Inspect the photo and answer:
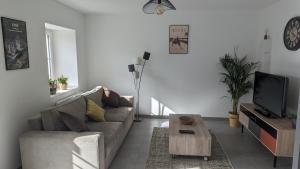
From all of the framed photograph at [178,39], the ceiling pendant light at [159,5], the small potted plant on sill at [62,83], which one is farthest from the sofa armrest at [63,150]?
the framed photograph at [178,39]

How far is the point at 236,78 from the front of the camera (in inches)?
176

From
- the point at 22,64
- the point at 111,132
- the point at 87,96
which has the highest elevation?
the point at 22,64

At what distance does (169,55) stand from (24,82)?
9.80ft

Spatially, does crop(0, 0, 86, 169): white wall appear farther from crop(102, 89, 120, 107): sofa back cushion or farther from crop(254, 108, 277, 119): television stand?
crop(254, 108, 277, 119): television stand

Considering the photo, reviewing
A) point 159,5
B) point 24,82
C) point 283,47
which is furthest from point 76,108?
point 283,47

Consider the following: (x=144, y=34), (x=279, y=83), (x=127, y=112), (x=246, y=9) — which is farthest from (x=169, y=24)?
(x=279, y=83)

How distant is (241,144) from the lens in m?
3.73

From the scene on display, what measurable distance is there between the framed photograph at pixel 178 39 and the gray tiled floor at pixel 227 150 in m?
1.71

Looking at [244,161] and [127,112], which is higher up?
[127,112]

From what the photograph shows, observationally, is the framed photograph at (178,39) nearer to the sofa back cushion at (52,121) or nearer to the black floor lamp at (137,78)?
the black floor lamp at (137,78)

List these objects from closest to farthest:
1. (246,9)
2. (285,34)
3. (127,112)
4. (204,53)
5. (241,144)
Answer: (285,34) → (241,144) → (127,112) → (246,9) → (204,53)

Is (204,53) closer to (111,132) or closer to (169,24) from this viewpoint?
(169,24)

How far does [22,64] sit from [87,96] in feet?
3.87

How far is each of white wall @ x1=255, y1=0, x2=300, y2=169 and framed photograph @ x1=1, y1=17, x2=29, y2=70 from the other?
3801 mm
